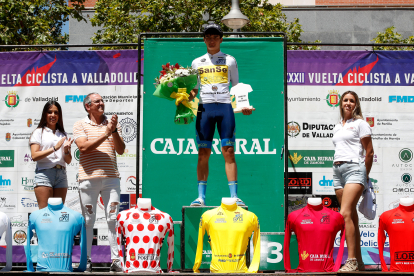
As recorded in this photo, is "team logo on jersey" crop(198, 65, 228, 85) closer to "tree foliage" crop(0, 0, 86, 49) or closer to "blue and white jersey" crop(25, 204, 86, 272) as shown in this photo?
"blue and white jersey" crop(25, 204, 86, 272)

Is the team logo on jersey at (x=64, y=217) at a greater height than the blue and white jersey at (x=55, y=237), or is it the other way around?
the team logo on jersey at (x=64, y=217)

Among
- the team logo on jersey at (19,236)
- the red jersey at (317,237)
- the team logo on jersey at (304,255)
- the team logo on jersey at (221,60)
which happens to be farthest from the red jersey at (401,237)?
the team logo on jersey at (19,236)

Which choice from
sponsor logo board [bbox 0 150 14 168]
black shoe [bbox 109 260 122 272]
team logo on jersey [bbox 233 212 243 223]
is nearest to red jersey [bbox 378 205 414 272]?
team logo on jersey [bbox 233 212 243 223]

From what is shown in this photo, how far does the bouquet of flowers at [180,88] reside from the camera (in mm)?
4938

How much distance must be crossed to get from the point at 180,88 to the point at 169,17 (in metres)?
6.96

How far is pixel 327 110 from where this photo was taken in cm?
632

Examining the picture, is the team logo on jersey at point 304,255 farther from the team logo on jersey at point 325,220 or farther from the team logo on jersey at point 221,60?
the team logo on jersey at point 221,60

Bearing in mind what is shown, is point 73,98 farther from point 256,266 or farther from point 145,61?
point 256,266

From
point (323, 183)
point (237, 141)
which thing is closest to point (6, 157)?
point (237, 141)

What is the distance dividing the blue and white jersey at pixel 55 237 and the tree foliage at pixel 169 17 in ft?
24.0

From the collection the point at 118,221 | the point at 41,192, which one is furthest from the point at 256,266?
the point at 41,192

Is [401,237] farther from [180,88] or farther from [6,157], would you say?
[6,157]

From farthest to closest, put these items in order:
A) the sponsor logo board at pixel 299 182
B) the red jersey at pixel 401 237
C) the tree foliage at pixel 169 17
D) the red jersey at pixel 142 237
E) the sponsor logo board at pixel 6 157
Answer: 1. the tree foliage at pixel 169 17
2. the sponsor logo board at pixel 6 157
3. the sponsor logo board at pixel 299 182
4. the red jersey at pixel 401 237
5. the red jersey at pixel 142 237

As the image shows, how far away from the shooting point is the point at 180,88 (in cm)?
498
